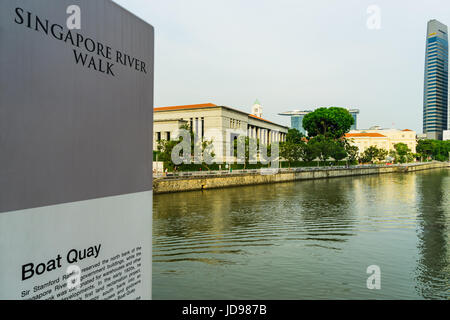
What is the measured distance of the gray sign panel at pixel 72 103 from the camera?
3207 mm

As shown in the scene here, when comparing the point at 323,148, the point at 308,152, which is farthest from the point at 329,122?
the point at 308,152

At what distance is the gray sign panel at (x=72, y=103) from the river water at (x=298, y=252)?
5.66 m

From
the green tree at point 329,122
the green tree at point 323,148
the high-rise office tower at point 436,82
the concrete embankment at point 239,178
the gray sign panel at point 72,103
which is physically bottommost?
the concrete embankment at point 239,178

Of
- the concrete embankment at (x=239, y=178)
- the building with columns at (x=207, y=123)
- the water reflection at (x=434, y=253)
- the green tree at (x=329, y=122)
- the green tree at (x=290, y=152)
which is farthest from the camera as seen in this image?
the green tree at (x=329, y=122)

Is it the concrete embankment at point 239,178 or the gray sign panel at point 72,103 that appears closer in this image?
the gray sign panel at point 72,103

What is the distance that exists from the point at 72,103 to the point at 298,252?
10690mm

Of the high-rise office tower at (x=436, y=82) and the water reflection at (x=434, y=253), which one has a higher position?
the high-rise office tower at (x=436, y=82)

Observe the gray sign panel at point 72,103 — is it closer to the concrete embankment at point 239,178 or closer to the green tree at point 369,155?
the concrete embankment at point 239,178

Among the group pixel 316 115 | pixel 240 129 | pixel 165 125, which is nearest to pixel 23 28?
pixel 165 125

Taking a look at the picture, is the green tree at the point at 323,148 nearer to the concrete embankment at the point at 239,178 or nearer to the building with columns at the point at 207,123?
the concrete embankment at the point at 239,178

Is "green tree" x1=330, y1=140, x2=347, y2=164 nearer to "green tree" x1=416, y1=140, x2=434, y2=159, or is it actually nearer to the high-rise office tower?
"green tree" x1=416, y1=140, x2=434, y2=159

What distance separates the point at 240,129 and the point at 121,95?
223 ft

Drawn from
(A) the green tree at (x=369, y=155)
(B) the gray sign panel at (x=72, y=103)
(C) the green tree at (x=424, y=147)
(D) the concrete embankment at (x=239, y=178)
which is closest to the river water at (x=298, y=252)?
(B) the gray sign panel at (x=72, y=103)

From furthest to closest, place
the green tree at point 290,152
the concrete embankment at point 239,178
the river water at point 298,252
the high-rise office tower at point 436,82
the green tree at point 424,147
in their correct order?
the high-rise office tower at point 436,82 < the green tree at point 424,147 < the green tree at point 290,152 < the concrete embankment at point 239,178 < the river water at point 298,252
